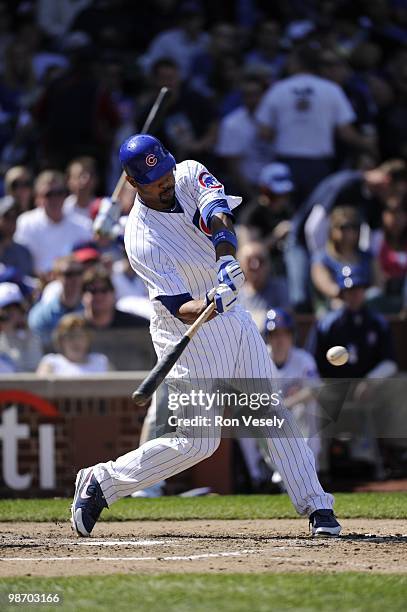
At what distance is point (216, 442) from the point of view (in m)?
6.13

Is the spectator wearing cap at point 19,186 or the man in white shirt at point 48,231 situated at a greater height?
the spectator wearing cap at point 19,186

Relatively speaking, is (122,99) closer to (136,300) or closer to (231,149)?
(231,149)

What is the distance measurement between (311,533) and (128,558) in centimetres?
106

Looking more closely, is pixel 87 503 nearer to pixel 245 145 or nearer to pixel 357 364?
pixel 357 364

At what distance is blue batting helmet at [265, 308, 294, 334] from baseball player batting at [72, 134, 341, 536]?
3013mm

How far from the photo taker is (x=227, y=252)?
232 inches

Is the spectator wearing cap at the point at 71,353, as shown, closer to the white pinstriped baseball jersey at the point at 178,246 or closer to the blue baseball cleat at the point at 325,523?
the white pinstriped baseball jersey at the point at 178,246

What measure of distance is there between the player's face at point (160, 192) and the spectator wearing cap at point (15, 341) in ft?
11.8

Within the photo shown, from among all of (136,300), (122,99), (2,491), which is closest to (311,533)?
(2,491)

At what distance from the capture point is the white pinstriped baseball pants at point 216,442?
6.14 meters

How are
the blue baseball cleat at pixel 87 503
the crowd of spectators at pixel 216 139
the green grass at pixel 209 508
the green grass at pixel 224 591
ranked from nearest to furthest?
the green grass at pixel 224 591
the blue baseball cleat at pixel 87 503
the green grass at pixel 209 508
the crowd of spectators at pixel 216 139

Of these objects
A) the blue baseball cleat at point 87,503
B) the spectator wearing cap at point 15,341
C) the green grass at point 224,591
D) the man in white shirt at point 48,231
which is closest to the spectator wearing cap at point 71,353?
the spectator wearing cap at point 15,341

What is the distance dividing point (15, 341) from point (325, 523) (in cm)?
400

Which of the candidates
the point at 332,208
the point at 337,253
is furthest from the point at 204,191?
the point at 332,208
